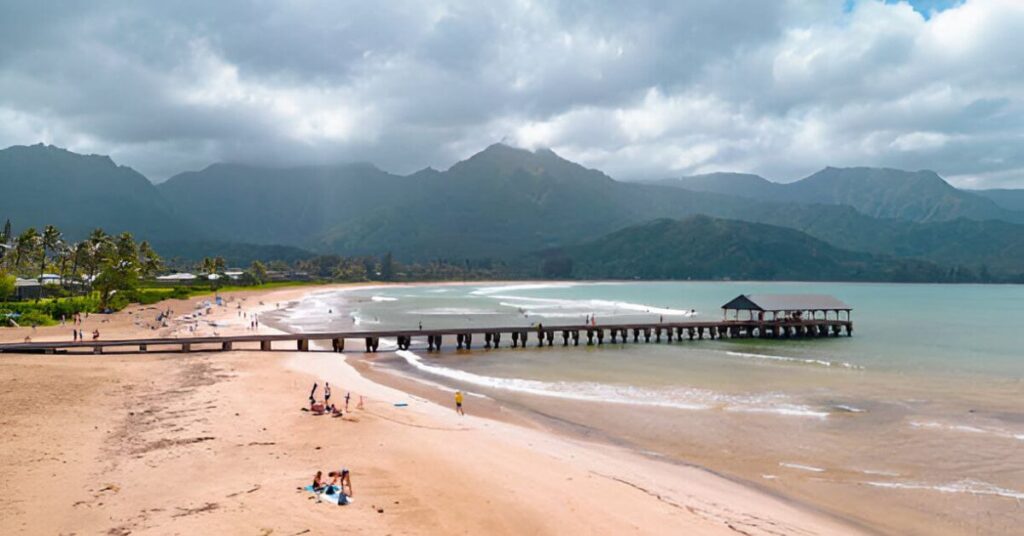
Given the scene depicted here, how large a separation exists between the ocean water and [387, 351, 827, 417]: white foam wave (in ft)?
0.31

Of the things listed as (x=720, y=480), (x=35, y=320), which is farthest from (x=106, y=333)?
(x=720, y=480)

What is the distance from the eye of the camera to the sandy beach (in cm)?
1042

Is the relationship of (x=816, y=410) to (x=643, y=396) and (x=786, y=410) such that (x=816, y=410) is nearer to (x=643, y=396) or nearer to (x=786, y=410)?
(x=786, y=410)

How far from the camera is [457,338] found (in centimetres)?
4762

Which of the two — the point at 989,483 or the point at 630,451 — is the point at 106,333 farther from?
the point at 989,483

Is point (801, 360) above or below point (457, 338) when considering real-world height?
below

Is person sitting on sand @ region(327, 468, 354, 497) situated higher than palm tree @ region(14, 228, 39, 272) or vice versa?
palm tree @ region(14, 228, 39, 272)

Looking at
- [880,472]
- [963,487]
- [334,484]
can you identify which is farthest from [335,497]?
[963,487]

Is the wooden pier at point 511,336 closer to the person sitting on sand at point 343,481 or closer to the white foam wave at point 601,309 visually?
the white foam wave at point 601,309

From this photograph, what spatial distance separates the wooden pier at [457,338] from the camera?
33969 millimetres

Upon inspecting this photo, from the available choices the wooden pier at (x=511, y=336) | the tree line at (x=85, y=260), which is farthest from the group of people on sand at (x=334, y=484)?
the tree line at (x=85, y=260)

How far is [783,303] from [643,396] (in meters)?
36.4

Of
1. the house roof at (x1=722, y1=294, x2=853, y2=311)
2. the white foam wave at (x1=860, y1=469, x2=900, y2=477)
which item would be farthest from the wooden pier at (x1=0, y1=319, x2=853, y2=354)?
the white foam wave at (x1=860, y1=469, x2=900, y2=477)

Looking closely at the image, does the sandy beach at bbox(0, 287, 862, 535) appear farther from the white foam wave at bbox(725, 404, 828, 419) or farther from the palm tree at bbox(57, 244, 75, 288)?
the palm tree at bbox(57, 244, 75, 288)
